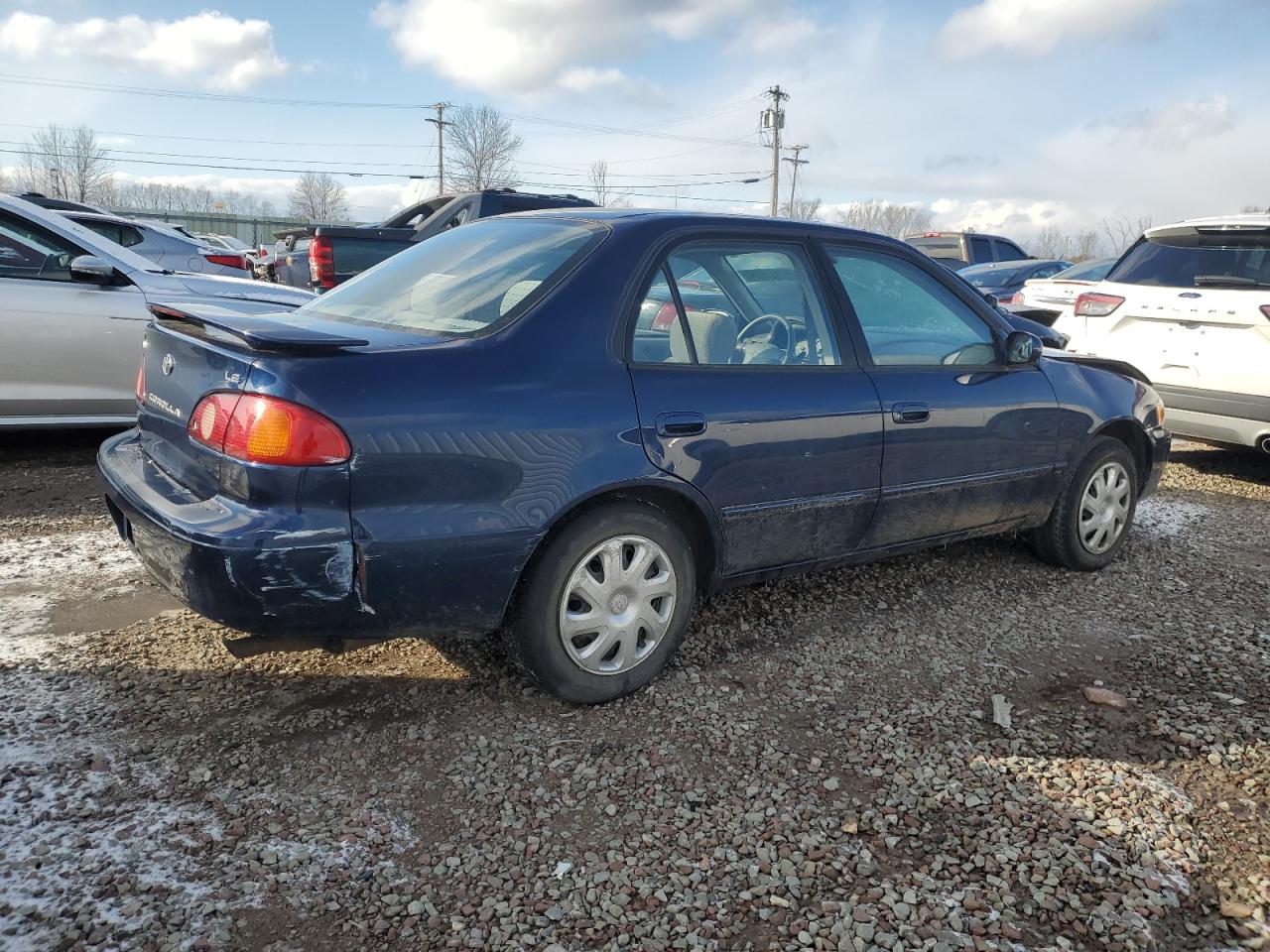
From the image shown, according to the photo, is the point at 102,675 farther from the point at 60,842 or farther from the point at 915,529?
the point at 915,529

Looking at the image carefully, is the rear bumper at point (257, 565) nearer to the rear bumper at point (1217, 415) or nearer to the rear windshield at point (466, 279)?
the rear windshield at point (466, 279)

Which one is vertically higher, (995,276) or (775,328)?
(995,276)

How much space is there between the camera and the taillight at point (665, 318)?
308cm

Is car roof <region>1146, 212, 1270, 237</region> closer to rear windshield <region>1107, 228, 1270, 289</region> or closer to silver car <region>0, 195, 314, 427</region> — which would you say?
rear windshield <region>1107, 228, 1270, 289</region>

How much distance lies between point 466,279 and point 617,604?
121 centimetres

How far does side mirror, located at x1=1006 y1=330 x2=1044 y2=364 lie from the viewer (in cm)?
403

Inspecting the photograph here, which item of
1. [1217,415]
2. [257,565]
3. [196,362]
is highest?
[196,362]

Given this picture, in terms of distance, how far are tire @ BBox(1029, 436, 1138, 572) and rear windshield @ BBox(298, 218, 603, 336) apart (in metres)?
2.70

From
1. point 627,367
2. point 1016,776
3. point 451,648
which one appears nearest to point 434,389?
point 627,367

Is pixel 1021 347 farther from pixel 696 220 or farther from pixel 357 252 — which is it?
pixel 357 252

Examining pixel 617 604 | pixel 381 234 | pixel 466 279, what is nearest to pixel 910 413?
pixel 617 604

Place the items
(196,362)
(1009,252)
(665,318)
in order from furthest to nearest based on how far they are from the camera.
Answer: (1009,252)
(665,318)
(196,362)

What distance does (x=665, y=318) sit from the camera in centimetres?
312

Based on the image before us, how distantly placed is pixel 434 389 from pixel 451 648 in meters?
1.21
